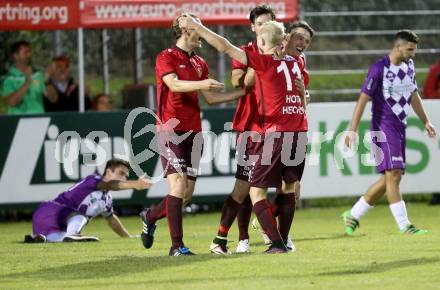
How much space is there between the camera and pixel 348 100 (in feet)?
72.0

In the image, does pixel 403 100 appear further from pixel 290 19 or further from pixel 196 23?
pixel 290 19

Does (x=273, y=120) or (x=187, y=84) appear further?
(x=273, y=120)

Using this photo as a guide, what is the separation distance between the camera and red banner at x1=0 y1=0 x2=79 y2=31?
1941 cm

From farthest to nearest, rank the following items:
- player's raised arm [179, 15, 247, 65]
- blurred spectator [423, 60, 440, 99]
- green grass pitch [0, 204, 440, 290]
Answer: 1. blurred spectator [423, 60, 440, 99]
2. player's raised arm [179, 15, 247, 65]
3. green grass pitch [0, 204, 440, 290]

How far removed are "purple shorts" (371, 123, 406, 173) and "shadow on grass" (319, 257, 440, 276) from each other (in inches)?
127

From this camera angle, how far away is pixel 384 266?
11.2 metres

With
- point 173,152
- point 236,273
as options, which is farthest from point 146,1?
point 236,273

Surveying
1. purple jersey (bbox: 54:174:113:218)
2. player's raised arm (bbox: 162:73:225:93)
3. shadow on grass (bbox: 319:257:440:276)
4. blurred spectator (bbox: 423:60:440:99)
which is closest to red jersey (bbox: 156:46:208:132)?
player's raised arm (bbox: 162:73:225:93)

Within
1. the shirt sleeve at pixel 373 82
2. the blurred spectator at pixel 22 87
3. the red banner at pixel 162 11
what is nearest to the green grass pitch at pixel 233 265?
the shirt sleeve at pixel 373 82

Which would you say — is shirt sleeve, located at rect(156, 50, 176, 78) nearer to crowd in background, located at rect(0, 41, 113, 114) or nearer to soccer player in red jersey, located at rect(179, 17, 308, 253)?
soccer player in red jersey, located at rect(179, 17, 308, 253)

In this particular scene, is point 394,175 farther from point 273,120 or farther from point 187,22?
point 187,22

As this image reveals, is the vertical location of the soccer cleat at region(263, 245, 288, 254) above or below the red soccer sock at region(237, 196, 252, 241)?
below

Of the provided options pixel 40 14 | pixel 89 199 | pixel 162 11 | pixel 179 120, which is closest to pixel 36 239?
pixel 89 199

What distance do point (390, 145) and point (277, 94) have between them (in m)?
3.34
